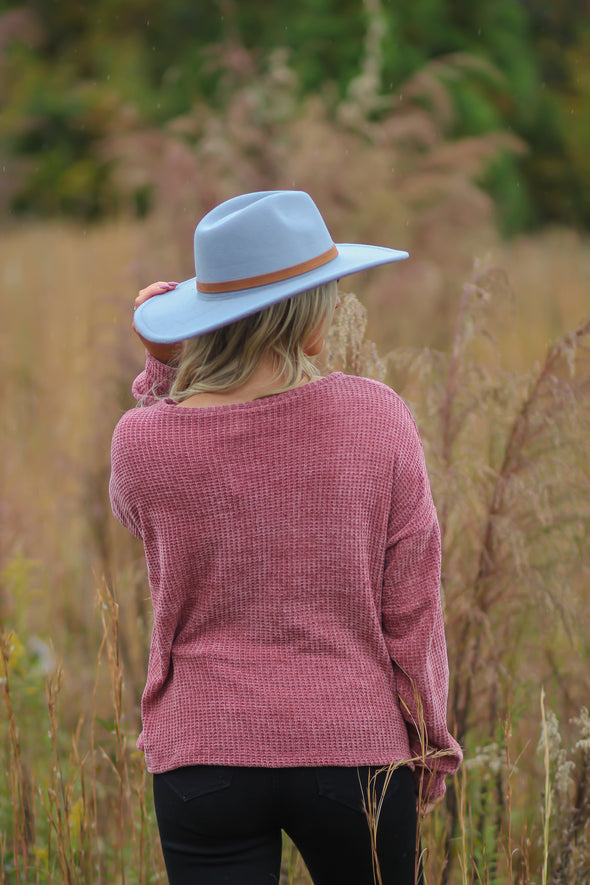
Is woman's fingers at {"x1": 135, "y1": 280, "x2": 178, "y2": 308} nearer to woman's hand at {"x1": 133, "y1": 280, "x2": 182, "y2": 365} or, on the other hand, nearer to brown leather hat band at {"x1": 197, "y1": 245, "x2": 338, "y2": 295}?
woman's hand at {"x1": 133, "y1": 280, "x2": 182, "y2": 365}

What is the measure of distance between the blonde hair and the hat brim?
0.08ft

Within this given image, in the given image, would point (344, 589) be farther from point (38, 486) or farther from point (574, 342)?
point (38, 486)

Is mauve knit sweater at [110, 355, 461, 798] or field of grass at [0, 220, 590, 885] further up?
mauve knit sweater at [110, 355, 461, 798]

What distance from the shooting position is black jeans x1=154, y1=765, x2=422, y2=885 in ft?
4.15

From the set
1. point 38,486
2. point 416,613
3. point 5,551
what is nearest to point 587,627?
point 416,613

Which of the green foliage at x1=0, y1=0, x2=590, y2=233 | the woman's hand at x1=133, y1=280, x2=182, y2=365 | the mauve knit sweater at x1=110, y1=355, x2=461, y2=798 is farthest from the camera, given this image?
the green foliage at x1=0, y1=0, x2=590, y2=233

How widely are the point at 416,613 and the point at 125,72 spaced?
1258cm

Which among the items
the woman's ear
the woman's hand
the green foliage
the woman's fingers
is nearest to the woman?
the woman's ear

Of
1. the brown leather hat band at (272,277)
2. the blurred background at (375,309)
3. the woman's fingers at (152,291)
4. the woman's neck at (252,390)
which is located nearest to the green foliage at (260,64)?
the blurred background at (375,309)

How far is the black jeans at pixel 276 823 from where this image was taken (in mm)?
1266

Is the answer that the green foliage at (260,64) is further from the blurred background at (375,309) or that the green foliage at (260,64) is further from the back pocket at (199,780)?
the back pocket at (199,780)

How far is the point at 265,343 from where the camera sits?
1.29 meters

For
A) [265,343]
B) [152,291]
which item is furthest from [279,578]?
[152,291]

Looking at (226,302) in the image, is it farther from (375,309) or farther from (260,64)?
(260,64)
